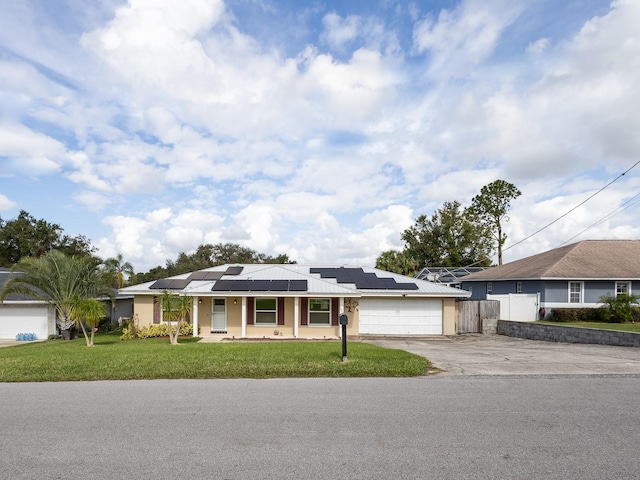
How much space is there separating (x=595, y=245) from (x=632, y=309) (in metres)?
8.05

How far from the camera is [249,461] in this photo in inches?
187

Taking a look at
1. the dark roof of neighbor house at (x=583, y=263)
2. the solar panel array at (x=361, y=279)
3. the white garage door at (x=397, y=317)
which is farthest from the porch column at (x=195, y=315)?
the dark roof of neighbor house at (x=583, y=263)

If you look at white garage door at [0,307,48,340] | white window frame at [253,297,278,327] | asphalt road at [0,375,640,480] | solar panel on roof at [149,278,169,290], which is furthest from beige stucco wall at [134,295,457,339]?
asphalt road at [0,375,640,480]

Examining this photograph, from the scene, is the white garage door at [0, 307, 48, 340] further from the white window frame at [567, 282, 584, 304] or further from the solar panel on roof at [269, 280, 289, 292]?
the white window frame at [567, 282, 584, 304]

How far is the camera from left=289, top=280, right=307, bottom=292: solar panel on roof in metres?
19.9

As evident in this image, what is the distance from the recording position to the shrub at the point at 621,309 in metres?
21.1

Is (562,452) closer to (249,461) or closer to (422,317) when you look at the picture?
(249,461)

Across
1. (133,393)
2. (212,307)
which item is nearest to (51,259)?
(212,307)

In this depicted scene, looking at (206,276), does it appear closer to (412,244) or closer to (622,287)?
(622,287)

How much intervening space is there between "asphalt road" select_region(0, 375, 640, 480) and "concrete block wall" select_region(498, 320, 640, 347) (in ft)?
27.7

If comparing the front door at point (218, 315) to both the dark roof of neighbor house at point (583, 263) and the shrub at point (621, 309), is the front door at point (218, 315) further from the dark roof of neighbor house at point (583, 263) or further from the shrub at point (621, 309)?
the shrub at point (621, 309)

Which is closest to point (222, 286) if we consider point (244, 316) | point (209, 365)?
point (244, 316)

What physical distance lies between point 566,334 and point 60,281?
23.9m

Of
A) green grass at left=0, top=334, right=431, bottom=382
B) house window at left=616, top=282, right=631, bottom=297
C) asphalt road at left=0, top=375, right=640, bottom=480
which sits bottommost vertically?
green grass at left=0, top=334, right=431, bottom=382
